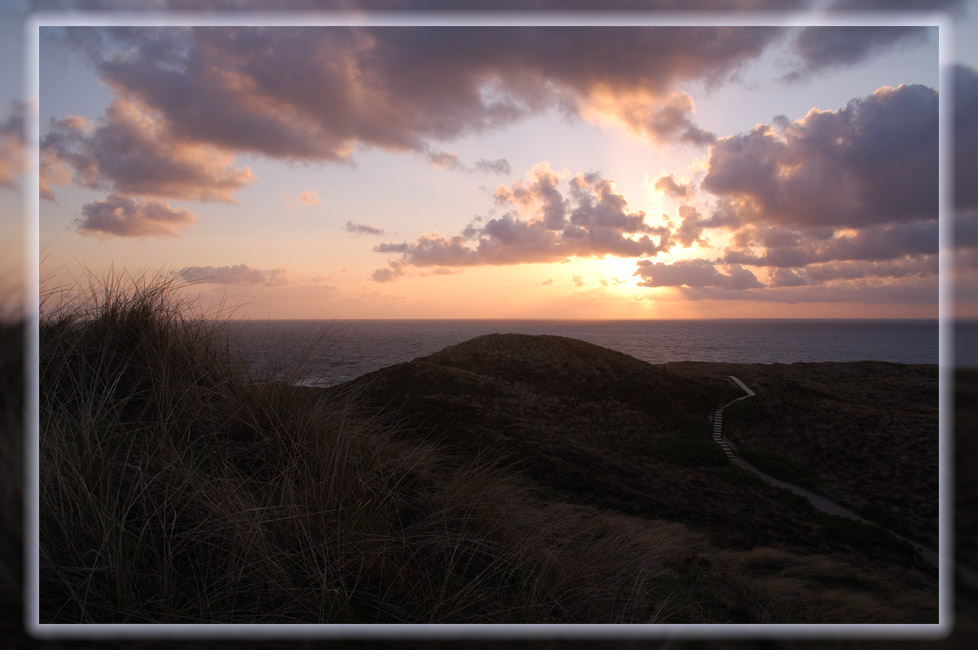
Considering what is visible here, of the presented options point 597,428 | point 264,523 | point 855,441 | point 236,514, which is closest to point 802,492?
point 855,441

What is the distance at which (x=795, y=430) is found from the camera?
54.9ft

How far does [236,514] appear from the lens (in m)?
2.04

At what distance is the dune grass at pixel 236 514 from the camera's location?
1713 millimetres

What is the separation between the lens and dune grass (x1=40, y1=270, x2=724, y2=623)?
67.4 inches

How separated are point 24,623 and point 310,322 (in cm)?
297

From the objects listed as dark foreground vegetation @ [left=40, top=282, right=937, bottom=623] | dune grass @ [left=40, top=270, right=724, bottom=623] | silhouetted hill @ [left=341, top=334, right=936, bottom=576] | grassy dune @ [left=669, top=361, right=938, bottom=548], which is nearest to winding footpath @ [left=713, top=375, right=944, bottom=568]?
grassy dune @ [left=669, top=361, right=938, bottom=548]

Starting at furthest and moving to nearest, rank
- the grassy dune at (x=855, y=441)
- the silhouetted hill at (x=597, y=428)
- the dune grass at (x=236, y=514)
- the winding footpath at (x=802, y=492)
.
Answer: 1. the grassy dune at (x=855, y=441)
2. the silhouetted hill at (x=597, y=428)
3. the winding footpath at (x=802, y=492)
4. the dune grass at (x=236, y=514)

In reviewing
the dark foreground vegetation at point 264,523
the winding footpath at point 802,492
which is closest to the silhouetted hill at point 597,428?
Result: the winding footpath at point 802,492

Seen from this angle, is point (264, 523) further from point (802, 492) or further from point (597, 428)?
point (597, 428)

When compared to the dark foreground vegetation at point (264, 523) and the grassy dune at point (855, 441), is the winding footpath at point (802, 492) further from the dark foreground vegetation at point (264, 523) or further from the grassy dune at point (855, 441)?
the dark foreground vegetation at point (264, 523)

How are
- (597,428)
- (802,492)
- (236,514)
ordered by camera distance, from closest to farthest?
(236,514), (802,492), (597,428)

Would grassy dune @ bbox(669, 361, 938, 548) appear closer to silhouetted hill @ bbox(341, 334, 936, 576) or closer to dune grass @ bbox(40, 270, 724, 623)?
silhouetted hill @ bbox(341, 334, 936, 576)

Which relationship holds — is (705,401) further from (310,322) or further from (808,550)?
(310,322)

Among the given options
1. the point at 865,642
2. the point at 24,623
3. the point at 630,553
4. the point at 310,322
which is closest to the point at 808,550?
the point at 630,553
